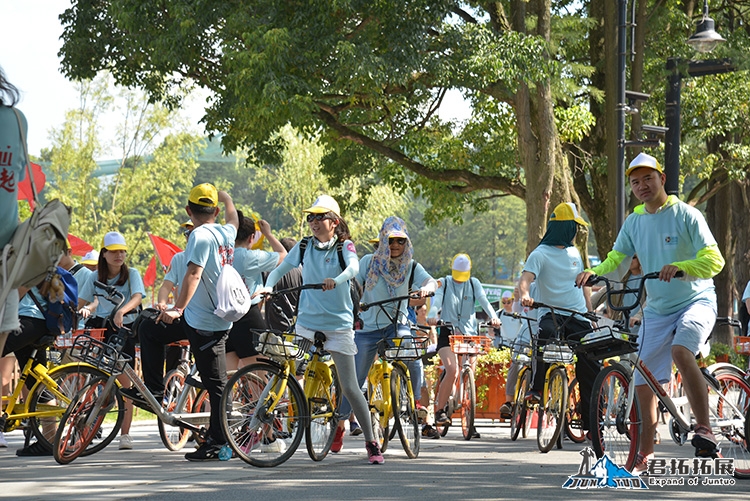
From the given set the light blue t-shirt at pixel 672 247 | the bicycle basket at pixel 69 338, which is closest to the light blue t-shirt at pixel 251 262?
the bicycle basket at pixel 69 338

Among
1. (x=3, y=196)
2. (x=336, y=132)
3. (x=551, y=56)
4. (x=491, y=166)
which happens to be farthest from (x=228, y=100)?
(x=3, y=196)

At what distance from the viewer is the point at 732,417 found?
25.8 ft

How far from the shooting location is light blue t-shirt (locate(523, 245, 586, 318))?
1059 cm

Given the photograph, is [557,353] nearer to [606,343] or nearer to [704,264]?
[606,343]

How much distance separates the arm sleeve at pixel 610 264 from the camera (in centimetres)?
791

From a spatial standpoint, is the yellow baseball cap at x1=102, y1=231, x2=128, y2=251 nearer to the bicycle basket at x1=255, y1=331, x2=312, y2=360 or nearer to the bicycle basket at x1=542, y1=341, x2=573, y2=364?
the bicycle basket at x1=255, y1=331, x2=312, y2=360

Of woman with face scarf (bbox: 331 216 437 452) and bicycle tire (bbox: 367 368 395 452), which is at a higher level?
woman with face scarf (bbox: 331 216 437 452)

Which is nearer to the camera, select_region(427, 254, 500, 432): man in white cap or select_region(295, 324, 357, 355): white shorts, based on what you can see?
select_region(295, 324, 357, 355): white shorts

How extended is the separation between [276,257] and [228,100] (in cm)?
1015

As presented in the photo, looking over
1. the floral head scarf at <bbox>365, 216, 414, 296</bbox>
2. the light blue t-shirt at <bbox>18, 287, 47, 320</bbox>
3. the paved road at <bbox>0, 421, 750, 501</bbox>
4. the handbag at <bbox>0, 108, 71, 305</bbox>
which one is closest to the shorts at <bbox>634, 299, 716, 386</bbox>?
the paved road at <bbox>0, 421, 750, 501</bbox>

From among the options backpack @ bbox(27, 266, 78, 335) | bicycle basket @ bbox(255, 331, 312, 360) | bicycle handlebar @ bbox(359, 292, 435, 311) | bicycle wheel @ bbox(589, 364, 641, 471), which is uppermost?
bicycle handlebar @ bbox(359, 292, 435, 311)

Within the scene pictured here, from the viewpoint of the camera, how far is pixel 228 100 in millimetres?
20828

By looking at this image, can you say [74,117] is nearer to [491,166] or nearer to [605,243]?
[491,166]

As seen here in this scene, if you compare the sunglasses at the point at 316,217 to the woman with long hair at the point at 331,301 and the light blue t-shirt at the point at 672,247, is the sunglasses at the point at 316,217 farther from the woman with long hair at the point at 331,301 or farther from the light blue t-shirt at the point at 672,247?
the light blue t-shirt at the point at 672,247
